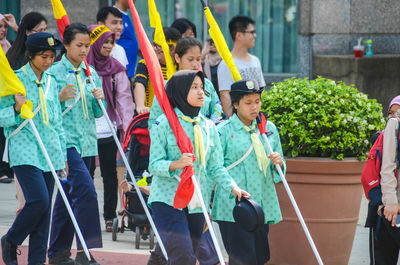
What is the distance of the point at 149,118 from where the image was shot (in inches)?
252

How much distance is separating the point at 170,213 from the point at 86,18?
803 cm

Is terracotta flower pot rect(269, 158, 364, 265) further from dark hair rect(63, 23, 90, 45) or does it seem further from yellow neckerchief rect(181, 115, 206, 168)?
dark hair rect(63, 23, 90, 45)

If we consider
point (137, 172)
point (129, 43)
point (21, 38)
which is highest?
point (21, 38)

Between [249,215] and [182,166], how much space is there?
21.2 inches

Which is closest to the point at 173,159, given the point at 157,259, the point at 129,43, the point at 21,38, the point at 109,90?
the point at 157,259

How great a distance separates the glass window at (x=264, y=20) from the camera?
13305mm

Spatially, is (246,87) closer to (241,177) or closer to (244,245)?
(241,177)

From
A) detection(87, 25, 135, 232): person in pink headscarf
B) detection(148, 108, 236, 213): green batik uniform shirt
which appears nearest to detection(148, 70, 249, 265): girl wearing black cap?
detection(148, 108, 236, 213): green batik uniform shirt

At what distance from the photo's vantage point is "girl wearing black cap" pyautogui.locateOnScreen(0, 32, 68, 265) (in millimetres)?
6117

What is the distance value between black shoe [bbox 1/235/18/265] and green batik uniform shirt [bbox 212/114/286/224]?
5.26ft

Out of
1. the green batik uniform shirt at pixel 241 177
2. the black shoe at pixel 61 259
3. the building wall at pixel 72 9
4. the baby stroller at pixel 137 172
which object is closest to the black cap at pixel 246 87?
the green batik uniform shirt at pixel 241 177

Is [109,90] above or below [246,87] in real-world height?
below

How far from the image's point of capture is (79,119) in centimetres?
680

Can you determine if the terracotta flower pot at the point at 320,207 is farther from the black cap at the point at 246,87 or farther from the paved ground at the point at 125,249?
the black cap at the point at 246,87
